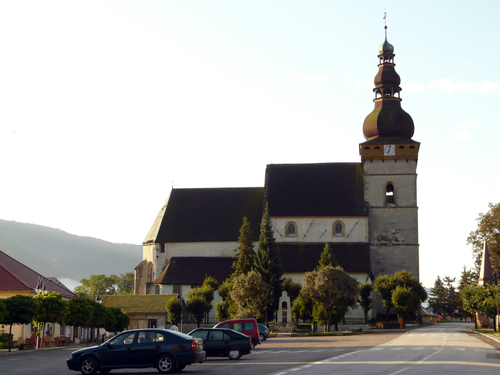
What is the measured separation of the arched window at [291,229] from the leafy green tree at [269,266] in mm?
7717

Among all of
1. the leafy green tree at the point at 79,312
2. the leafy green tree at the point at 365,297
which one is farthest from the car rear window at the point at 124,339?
the leafy green tree at the point at 365,297

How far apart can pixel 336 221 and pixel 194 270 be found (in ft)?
55.3

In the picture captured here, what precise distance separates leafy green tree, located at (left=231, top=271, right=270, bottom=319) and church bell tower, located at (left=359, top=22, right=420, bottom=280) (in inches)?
635

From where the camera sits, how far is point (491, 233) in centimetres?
6844

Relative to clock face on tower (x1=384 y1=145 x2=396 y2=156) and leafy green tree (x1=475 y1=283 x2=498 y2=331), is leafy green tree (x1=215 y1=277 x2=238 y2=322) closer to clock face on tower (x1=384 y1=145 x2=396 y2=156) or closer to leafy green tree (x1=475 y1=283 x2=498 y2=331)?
leafy green tree (x1=475 y1=283 x2=498 y2=331)

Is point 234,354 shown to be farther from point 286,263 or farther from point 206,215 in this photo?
point 206,215

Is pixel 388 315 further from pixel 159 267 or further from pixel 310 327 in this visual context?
pixel 159 267

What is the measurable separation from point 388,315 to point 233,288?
1869cm

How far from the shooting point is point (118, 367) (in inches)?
738

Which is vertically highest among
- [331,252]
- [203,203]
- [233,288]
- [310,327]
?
[203,203]

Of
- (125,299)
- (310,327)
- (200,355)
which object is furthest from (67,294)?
(200,355)

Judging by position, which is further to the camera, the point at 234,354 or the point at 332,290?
the point at 332,290

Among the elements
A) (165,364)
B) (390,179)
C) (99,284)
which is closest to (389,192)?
(390,179)

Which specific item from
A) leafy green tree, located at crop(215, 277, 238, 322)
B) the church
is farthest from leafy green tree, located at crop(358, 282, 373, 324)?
leafy green tree, located at crop(215, 277, 238, 322)
